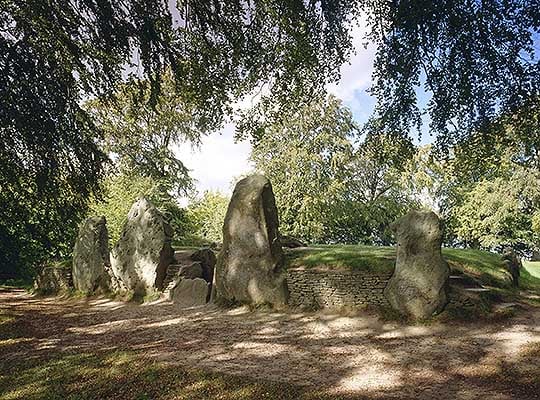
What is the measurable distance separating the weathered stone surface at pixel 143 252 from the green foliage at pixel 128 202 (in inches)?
290

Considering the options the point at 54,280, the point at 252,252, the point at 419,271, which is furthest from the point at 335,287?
the point at 54,280

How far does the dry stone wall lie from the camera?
9922mm

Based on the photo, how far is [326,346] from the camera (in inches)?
300

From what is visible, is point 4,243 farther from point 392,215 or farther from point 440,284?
point 392,215

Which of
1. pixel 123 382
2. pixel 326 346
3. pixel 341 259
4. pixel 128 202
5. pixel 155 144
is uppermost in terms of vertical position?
pixel 155 144

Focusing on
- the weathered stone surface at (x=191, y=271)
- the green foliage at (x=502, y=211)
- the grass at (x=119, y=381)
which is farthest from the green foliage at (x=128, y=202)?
the green foliage at (x=502, y=211)

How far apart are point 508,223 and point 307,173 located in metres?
13.2

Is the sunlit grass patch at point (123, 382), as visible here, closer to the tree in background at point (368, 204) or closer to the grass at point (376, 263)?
the grass at point (376, 263)

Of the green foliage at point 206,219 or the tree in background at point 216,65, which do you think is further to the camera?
the green foliage at point 206,219

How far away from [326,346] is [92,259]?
9.77m

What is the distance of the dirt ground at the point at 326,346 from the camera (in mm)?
5707

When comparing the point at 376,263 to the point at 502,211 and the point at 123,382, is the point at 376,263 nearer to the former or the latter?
the point at 123,382

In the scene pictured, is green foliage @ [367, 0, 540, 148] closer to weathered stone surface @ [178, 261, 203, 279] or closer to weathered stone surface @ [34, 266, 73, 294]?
weathered stone surface @ [178, 261, 203, 279]

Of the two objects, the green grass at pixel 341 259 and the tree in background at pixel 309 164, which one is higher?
the tree in background at pixel 309 164
